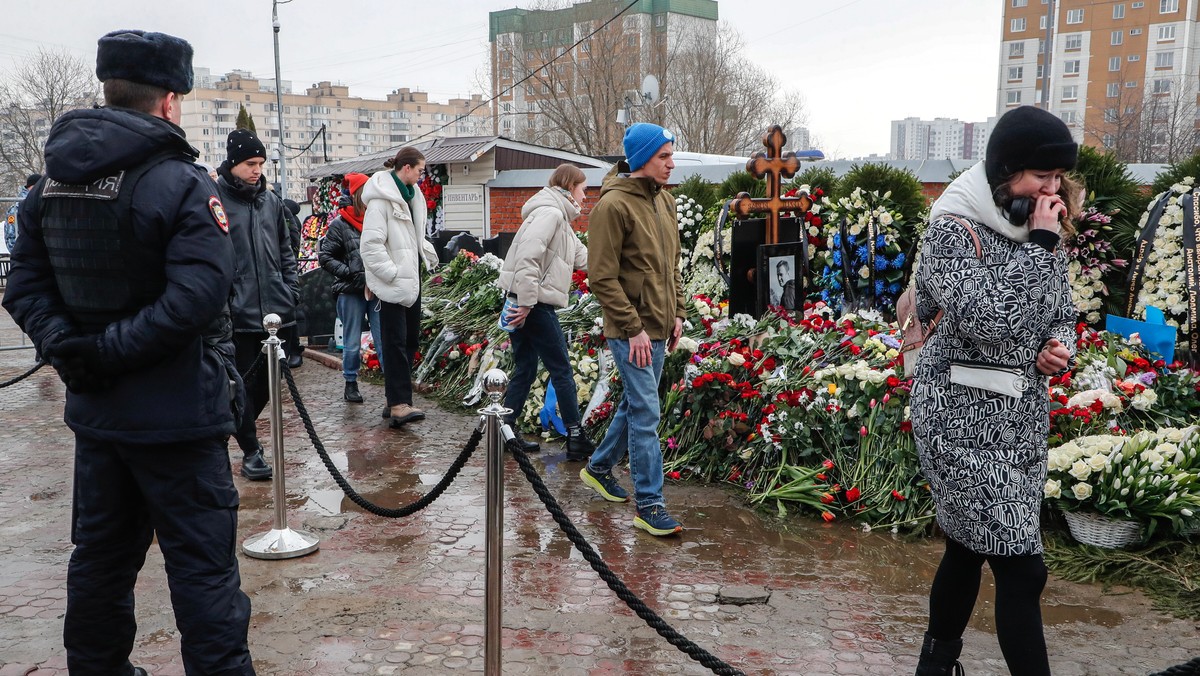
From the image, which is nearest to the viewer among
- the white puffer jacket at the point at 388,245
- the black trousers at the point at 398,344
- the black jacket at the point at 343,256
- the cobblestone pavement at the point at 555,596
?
the cobblestone pavement at the point at 555,596

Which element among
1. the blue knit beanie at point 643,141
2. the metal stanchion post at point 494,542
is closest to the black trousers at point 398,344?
the blue knit beanie at point 643,141

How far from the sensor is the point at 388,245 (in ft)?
23.1

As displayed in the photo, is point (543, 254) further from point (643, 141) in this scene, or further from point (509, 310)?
point (643, 141)

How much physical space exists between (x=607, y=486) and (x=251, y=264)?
2.37 meters

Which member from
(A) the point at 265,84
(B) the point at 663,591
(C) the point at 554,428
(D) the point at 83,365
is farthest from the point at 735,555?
(A) the point at 265,84

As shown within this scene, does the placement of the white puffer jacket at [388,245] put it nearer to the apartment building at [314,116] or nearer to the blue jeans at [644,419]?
the blue jeans at [644,419]

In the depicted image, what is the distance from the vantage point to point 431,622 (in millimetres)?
3762

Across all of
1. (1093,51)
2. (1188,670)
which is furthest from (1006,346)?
(1093,51)

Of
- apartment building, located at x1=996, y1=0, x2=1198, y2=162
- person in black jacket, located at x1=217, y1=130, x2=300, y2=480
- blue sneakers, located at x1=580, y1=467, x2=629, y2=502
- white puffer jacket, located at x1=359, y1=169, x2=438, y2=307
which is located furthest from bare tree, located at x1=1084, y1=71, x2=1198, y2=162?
person in black jacket, located at x1=217, y1=130, x2=300, y2=480

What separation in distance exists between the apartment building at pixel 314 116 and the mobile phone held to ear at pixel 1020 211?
378 ft

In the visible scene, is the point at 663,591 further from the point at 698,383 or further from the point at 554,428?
the point at 554,428

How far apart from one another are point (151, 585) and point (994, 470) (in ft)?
11.0

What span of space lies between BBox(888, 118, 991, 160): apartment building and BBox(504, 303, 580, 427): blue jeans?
12045cm

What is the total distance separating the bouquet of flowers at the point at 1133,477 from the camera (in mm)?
4223
